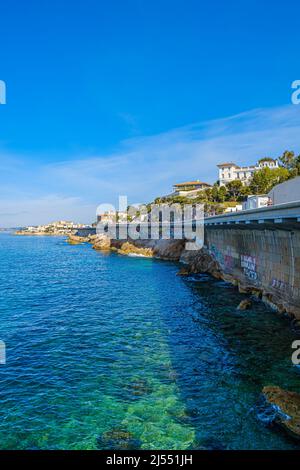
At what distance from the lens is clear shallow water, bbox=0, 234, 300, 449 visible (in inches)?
495

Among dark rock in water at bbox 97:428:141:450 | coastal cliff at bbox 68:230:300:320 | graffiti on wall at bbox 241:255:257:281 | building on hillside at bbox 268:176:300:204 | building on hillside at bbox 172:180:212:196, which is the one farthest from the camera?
building on hillside at bbox 172:180:212:196

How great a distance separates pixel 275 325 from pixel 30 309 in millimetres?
22958

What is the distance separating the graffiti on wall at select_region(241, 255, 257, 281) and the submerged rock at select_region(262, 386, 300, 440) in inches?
873

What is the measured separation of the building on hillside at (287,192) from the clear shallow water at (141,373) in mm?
12919

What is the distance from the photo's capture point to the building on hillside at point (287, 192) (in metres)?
34.6

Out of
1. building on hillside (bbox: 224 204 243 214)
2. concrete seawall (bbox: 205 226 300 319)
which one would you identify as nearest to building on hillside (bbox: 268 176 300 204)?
concrete seawall (bbox: 205 226 300 319)

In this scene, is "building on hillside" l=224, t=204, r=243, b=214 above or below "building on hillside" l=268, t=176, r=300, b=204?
above

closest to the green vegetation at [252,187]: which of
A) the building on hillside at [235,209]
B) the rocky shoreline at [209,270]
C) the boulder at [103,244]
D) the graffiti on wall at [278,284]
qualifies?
the building on hillside at [235,209]

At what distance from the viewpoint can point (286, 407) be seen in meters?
13.0

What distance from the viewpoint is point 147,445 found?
11.8m

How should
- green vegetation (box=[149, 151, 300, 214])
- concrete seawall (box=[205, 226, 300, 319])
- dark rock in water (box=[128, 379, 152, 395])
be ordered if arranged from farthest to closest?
green vegetation (box=[149, 151, 300, 214]) → concrete seawall (box=[205, 226, 300, 319]) → dark rock in water (box=[128, 379, 152, 395])

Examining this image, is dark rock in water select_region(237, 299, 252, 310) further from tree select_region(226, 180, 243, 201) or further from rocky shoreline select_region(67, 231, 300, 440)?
tree select_region(226, 180, 243, 201)

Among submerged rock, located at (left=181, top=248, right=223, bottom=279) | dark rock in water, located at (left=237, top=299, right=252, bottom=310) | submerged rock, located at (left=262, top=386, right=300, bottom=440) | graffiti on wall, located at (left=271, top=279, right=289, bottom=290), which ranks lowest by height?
submerged rock, located at (left=262, top=386, right=300, bottom=440)

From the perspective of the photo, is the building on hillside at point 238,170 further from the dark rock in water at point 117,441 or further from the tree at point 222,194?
the dark rock in water at point 117,441
